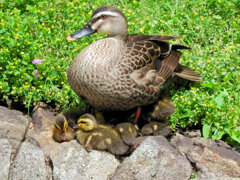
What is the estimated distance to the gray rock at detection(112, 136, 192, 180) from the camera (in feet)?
12.2

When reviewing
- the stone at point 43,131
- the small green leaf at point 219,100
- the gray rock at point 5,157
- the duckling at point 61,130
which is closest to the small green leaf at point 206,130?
the small green leaf at point 219,100

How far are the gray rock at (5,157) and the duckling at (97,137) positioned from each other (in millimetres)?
725

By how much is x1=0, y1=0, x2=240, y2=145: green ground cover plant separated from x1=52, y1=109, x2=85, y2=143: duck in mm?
258

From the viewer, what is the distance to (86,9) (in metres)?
5.62

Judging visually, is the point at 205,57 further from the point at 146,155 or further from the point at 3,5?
the point at 3,5

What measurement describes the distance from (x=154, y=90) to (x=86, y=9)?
209 cm

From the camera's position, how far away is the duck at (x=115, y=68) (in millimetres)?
3820

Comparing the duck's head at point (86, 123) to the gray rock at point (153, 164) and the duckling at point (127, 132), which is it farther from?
the gray rock at point (153, 164)

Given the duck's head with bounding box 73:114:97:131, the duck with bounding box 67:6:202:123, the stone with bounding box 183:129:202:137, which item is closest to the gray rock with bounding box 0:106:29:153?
the duck's head with bounding box 73:114:97:131

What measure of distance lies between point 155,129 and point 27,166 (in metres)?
1.45

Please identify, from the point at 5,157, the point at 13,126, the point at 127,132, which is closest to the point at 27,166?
the point at 5,157

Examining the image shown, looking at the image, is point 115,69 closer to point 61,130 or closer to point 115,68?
point 115,68

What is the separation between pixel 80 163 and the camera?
374 centimetres

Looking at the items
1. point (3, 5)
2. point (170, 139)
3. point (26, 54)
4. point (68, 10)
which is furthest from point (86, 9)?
point (170, 139)
